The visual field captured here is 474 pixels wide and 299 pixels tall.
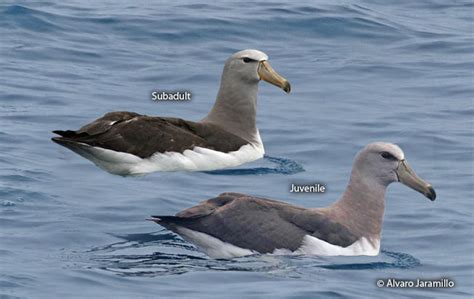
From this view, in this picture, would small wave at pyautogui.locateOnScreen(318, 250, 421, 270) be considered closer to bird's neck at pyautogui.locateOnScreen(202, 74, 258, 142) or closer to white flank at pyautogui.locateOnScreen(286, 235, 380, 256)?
white flank at pyautogui.locateOnScreen(286, 235, 380, 256)

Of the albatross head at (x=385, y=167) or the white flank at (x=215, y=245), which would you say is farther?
the albatross head at (x=385, y=167)

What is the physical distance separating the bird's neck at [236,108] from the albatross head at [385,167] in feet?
14.1

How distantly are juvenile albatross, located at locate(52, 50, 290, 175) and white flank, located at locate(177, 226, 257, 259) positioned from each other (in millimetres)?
3429

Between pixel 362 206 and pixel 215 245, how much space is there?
170 centimetres

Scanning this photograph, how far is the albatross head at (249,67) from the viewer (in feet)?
73.8

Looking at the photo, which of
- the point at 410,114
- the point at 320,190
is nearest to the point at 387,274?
the point at 320,190

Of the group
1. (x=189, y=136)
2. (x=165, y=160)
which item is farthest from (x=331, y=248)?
(x=189, y=136)

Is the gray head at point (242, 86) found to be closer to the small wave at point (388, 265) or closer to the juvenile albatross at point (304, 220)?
the juvenile albatross at point (304, 220)

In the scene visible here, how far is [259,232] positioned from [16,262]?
2388mm

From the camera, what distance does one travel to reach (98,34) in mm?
27234

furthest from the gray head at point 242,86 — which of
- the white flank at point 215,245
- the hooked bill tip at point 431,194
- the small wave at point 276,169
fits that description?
the white flank at point 215,245

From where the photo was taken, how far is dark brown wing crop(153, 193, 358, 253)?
677 inches

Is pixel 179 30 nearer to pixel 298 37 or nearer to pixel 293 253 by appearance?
pixel 298 37
